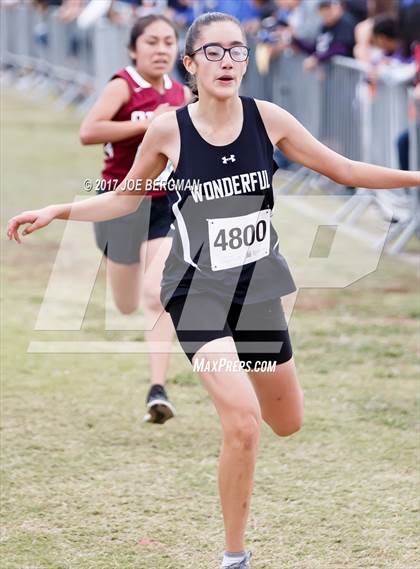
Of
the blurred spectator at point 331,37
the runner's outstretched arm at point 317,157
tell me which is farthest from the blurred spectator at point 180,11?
the runner's outstretched arm at point 317,157

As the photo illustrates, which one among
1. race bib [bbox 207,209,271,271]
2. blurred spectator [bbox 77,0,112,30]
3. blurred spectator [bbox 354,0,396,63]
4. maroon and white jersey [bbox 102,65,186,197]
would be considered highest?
race bib [bbox 207,209,271,271]

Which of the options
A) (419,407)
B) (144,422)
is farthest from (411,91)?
(144,422)

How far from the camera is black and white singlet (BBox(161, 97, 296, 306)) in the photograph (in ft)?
14.5

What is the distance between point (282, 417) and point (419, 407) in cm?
203

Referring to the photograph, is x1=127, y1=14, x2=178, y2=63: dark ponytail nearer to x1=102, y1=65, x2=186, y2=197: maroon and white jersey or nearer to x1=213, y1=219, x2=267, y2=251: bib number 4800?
x1=102, y1=65, x2=186, y2=197: maroon and white jersey

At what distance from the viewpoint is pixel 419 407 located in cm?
662

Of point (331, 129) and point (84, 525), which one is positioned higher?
point (84, 525)

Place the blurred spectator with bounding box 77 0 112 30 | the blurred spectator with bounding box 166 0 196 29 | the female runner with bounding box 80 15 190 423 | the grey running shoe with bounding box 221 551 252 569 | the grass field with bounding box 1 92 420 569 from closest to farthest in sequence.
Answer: the grey running shoe with bounding box 221 551 252 569 → the grass field with bounding box 1 92 420 569 → the female runner with bounding box 80 15 190 423 → the blurred spectator with bounding box 166 0 196 29 → the blurred spectator with bounding box 77 0 112 30

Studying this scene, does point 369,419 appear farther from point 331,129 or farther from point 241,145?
point 331,129

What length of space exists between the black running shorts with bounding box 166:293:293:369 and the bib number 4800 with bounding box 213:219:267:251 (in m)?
0.21

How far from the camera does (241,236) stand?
4461mm

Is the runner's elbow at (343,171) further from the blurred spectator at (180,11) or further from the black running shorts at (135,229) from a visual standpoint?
the blurred spectator at (180,11)

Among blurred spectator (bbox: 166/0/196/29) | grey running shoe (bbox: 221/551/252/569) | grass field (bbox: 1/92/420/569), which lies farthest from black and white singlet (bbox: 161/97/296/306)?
blurred spectator (bbox: 166/0/196/29)

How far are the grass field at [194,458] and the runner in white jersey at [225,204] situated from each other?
47cm
